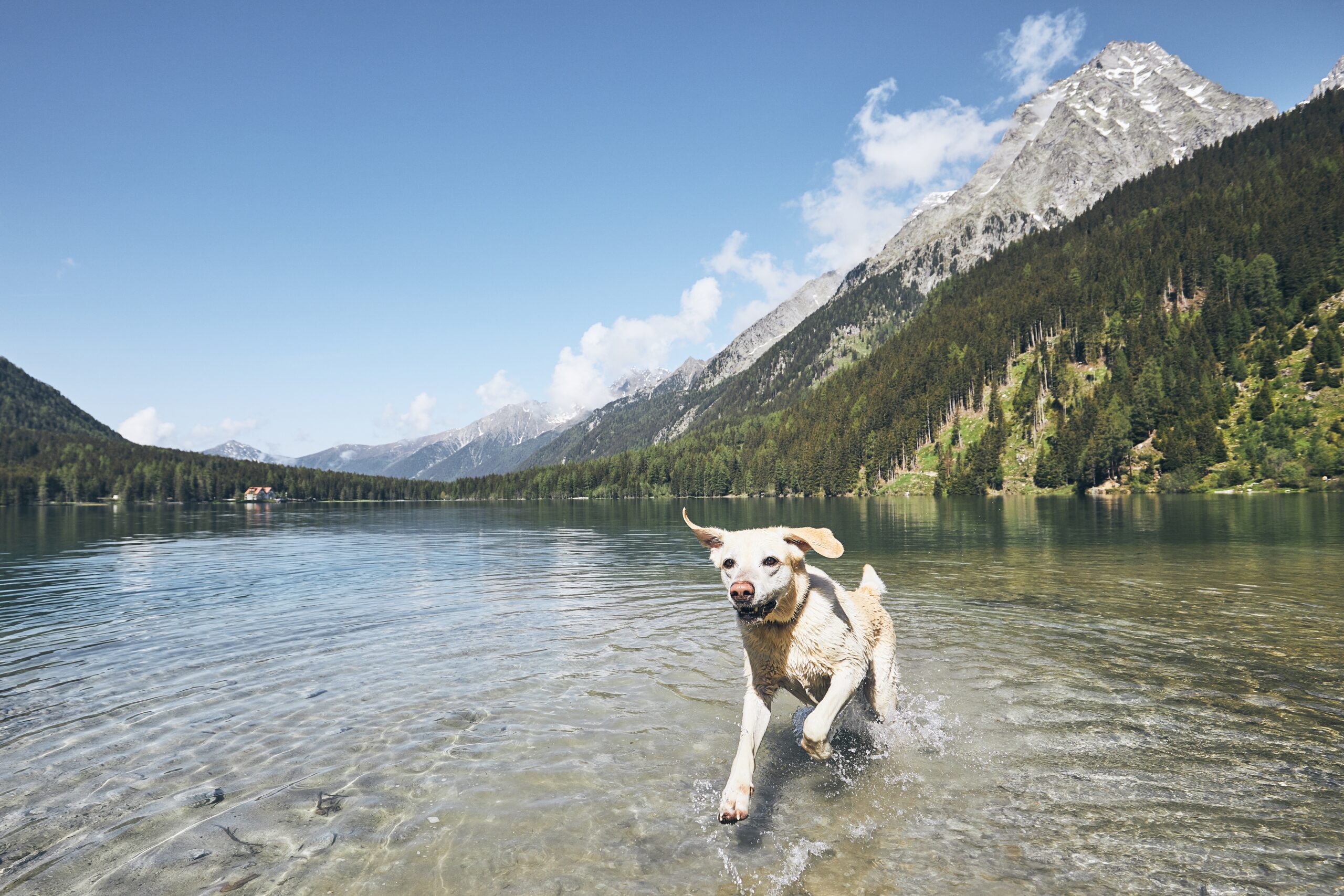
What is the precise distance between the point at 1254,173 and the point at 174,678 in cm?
26709

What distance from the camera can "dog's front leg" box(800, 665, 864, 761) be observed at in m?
6.46

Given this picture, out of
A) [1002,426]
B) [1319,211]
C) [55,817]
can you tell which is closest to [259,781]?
[55,817]

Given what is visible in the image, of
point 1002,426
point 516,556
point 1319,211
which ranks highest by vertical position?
point 1319,211

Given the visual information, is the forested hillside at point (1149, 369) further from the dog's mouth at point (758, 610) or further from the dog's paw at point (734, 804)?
the dog's paw at point (734, 804)

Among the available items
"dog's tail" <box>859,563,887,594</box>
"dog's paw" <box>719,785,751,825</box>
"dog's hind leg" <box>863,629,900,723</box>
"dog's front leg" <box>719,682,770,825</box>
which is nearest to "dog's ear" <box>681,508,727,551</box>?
"dog's front leg" <box>719,682,770,825</box>

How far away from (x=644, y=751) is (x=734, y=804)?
278 centimetres

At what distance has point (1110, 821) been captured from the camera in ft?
19.9

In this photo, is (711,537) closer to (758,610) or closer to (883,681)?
(758,610)

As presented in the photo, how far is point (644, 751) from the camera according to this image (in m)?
8.23

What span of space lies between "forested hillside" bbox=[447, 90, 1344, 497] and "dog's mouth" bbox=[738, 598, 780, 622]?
13257cm

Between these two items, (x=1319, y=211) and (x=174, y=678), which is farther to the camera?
(x=1319, y=211)

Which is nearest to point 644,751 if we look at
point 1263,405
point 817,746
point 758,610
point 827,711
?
point 817,746

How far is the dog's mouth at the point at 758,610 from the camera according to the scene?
6.70 m

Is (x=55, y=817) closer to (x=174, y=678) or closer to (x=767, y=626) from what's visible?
(x=174, y=678)
